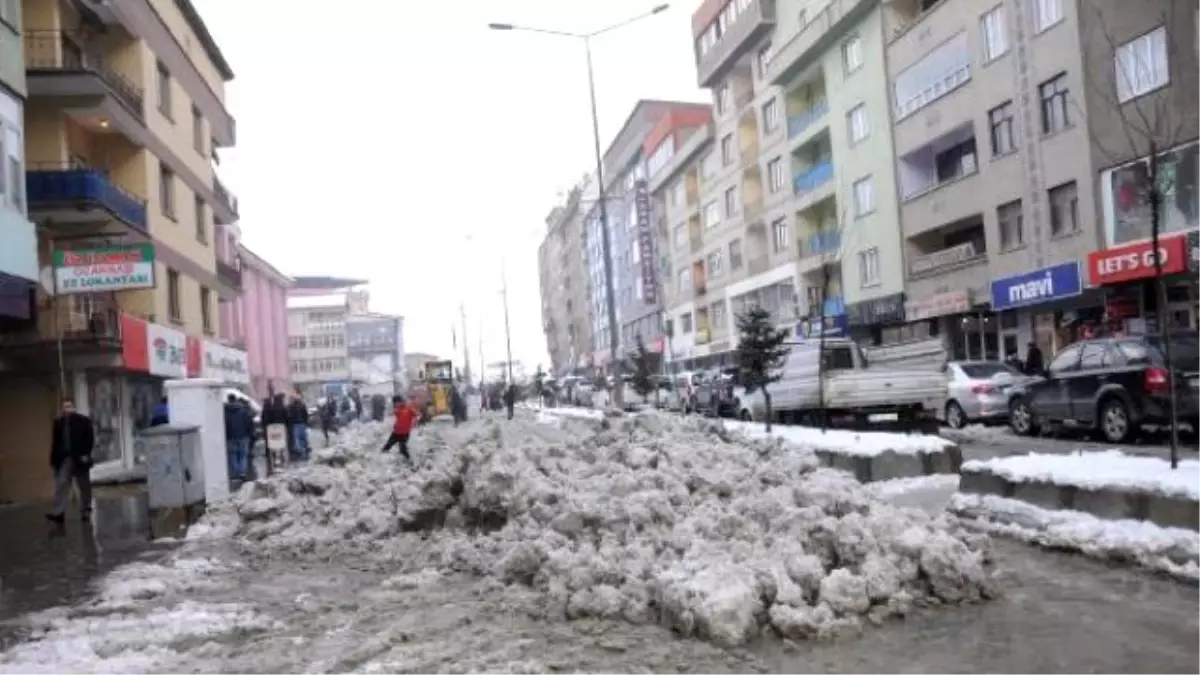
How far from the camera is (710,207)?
6047 centimetres

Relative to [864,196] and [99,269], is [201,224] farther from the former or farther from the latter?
[864,196]

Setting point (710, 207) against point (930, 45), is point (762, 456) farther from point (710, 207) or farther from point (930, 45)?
point (710, 207)

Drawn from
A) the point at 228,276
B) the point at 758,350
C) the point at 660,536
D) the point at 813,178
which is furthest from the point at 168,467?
the point at 813,178

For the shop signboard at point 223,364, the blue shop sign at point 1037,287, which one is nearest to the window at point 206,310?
the shop signboard at point 223,364

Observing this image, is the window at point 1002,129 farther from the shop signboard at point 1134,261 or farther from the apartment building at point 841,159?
the apartment building at point 841,159

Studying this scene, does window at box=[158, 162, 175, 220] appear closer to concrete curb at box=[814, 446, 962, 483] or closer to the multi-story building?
the multi-story building

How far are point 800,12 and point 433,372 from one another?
2456 centimetres

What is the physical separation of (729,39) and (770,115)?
15.7 ft

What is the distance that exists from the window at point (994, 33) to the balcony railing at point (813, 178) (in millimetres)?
12542

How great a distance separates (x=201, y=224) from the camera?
34.2 meters

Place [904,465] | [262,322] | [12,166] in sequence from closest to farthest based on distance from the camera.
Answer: [904,465], [12,166], [262,322]

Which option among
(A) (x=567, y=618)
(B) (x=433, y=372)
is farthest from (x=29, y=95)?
(B) (x=433, y=372)

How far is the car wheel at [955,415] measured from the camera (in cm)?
2052

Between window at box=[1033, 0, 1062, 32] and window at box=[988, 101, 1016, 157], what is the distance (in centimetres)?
252
